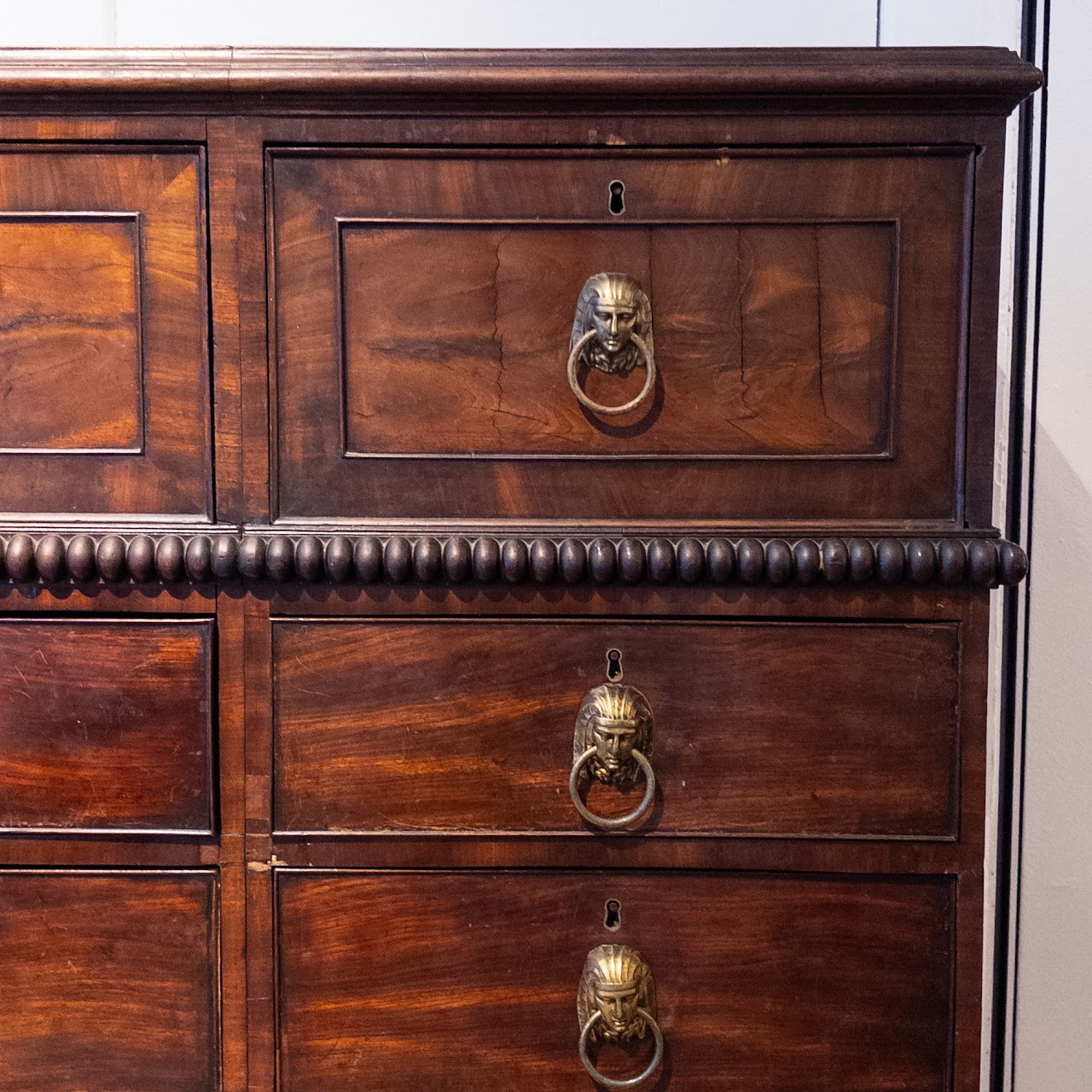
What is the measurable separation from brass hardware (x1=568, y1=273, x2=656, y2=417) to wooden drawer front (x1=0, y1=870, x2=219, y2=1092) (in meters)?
0.34

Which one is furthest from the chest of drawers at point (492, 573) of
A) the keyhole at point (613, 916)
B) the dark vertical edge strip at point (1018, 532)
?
the dark vertical edge strip at point (1018, 532)

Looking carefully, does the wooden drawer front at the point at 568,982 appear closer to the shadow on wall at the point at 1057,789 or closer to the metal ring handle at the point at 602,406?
the metal ring handle at the point at 602,406

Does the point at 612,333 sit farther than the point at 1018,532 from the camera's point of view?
No

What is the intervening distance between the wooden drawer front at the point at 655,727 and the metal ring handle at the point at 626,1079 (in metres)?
0.10

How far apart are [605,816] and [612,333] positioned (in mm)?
253

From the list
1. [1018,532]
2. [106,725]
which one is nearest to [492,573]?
[106,725]

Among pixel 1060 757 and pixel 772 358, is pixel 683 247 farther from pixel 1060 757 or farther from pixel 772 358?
pixel 1060 757

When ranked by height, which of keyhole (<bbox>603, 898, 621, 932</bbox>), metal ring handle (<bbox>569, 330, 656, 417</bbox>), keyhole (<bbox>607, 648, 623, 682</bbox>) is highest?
metal ring handle (<bbox>569, 330, 656, 417</bbox>)

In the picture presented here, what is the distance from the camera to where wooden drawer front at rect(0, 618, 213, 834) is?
1.65 feet

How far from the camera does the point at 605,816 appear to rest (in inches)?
20.0

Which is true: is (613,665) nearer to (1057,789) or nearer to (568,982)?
(568,982)

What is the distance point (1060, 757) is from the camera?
0.83 meters

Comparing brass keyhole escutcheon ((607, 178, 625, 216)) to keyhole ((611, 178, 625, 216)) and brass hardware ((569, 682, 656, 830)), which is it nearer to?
keyhole ((611, 178, 625, 216))

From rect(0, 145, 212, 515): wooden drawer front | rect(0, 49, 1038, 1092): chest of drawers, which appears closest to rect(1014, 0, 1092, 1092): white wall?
rect(0, 49, 1038, 1092): chest of drawers
